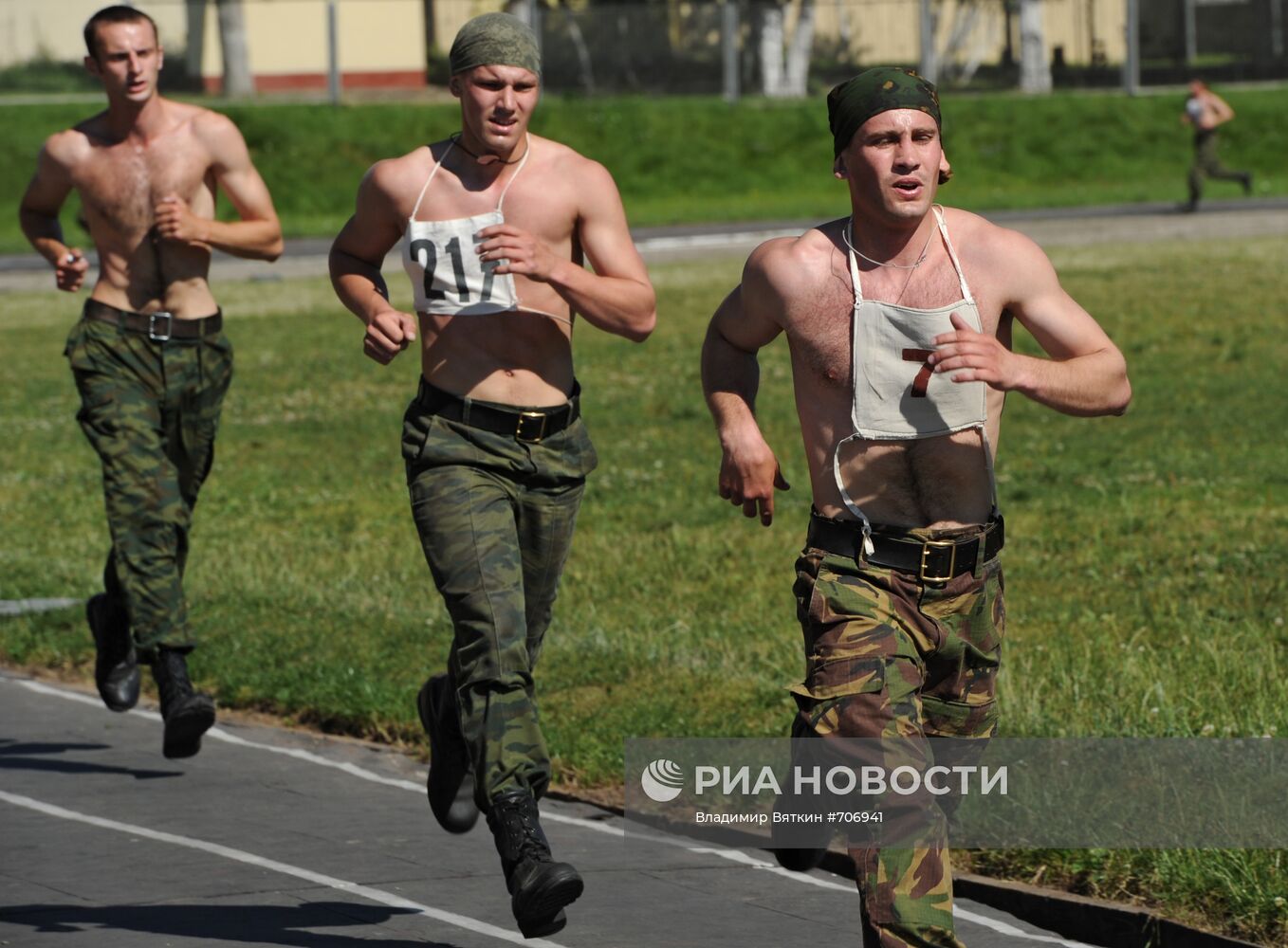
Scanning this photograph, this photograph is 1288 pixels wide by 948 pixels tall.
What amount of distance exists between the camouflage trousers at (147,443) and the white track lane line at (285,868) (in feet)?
2.28

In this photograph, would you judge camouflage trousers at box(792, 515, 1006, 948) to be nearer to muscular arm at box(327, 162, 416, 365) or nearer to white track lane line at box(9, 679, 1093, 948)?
white track lane line at box(9, 679, 1093, 948)

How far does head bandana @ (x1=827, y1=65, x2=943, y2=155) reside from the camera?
5594mm

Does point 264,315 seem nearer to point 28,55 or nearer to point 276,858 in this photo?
point 276,858

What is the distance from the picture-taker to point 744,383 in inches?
237

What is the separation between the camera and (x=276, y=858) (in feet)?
24.7

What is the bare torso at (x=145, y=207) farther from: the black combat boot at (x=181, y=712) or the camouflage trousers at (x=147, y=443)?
the black combat boot at (x=181, y=712)

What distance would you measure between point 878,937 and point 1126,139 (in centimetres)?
4336

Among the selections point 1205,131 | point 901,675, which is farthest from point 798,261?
point 1205,131

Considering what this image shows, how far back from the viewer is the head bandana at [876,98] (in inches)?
220

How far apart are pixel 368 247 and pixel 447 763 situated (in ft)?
5.11

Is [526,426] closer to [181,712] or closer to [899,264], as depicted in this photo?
[899,264]

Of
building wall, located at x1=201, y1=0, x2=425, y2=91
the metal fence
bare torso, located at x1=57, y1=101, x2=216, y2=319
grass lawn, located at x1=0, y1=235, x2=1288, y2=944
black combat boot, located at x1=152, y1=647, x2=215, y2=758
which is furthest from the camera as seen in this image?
building wall, located at x1=201, y1=0, x2=425, y2=91

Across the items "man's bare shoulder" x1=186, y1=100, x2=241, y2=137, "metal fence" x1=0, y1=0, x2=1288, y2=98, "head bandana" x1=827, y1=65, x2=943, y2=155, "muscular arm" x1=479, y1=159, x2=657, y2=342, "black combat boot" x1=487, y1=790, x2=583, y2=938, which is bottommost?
"black combat boot" x1=487, y1=790, x2=583, y2=938

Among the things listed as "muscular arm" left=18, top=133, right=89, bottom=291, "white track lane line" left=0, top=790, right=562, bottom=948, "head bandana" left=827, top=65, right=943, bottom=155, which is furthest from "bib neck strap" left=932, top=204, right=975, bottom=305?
"muscular arm" left=18, top=133, right=89, bottom=291
